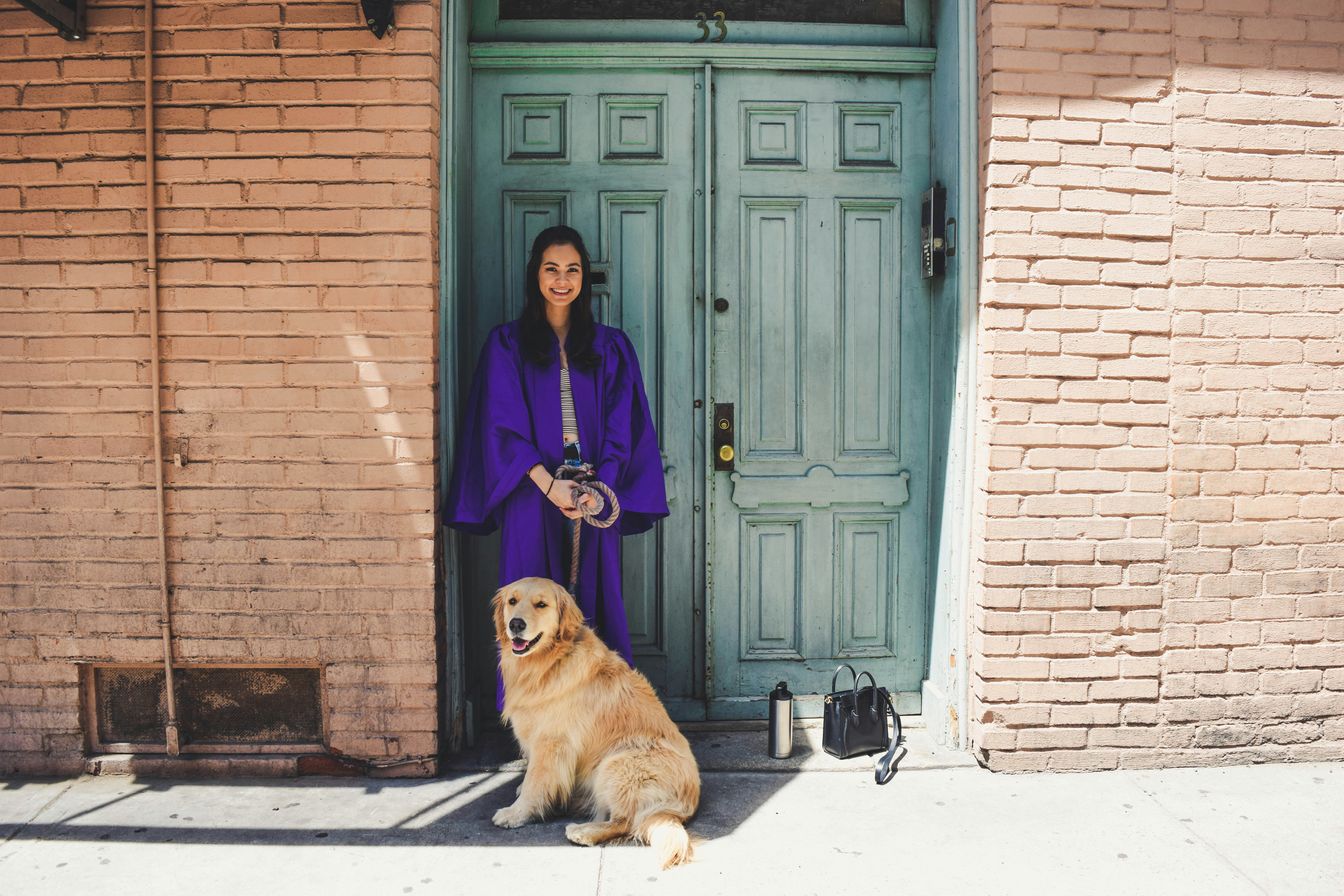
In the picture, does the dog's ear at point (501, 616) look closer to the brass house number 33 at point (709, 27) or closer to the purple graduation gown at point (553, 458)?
the purple graduation gown at point (553, 458)

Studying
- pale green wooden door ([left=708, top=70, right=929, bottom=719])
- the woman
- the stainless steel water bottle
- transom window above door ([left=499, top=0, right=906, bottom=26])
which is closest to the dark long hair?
the woman

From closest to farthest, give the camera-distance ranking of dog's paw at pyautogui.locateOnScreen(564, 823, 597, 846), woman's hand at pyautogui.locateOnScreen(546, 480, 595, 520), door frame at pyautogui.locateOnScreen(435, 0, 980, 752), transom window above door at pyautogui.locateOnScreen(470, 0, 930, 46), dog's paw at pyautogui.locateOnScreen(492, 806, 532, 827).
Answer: dog's paw at pyautogui.locateOnScreen(564, 823, 597, 846)
dog's paw at pyautogui.locateOnScreen(492, 806, 532, 827)
woman's hand at pyautogui.locateOnScreen(546, 480, 595, 520)
door frame at pyautogui.locateOnScreen(435, 0, 980, 752)
transom window above door at pyautogui.locateOnScreen(470, 0, 930, 46)

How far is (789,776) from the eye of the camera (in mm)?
3254

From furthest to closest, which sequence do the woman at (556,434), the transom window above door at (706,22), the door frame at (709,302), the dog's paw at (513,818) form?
the transom window above door at (706,22) → the door frame at (709,302) → the woman at (556,434) → the dog's paw at (513,818)

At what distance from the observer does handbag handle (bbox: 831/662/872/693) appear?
127 inches

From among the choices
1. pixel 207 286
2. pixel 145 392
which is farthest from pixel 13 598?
pixel 207 286

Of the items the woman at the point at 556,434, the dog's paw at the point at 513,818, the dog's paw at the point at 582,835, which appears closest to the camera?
the dog's paw at the point at 582,835

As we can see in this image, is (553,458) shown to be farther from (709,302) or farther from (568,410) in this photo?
(709,302)

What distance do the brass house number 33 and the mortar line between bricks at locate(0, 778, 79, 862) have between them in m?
3.89

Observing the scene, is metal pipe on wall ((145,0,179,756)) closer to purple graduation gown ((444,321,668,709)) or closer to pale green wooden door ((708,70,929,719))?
purple graduation gown ((444,321,668,709))

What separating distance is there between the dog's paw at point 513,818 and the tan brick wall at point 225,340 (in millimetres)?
645

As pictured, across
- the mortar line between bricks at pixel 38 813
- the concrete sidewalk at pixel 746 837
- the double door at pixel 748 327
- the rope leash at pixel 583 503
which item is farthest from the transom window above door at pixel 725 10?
the mortar line between bricks at pixel 38 813

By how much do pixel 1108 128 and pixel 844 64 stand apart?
3.62ft

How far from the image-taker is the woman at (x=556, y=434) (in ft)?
10.4
